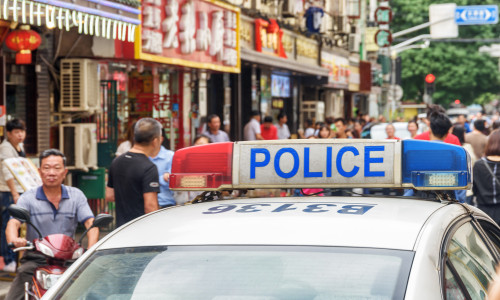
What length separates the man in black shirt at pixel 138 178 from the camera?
25.8 feet

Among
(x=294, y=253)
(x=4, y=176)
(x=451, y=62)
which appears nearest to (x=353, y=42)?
(x=451, y=62)

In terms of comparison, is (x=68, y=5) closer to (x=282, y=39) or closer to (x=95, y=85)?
(x=95, y=85)

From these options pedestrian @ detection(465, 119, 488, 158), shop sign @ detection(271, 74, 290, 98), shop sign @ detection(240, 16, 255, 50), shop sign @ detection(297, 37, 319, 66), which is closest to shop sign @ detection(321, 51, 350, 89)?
shop sign @ detection(297, 37, 319, 66)

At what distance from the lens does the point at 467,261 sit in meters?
4.08

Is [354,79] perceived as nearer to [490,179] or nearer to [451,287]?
[490,179]

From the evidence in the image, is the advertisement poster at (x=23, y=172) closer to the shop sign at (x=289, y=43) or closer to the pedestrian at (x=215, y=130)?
the pedestrian at (x=215, y=130)

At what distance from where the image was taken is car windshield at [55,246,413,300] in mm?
3414

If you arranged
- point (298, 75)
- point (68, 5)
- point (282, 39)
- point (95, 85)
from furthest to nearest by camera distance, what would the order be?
point (298, 75)
point (282, 39)
point (95, 85)
point (68, 5)

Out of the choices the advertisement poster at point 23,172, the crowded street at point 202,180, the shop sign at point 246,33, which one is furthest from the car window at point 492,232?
the shop sign at point 246,33

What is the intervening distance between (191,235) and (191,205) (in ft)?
2.37

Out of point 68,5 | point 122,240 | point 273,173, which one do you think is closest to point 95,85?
point 68,5

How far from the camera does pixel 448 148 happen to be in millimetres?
5035

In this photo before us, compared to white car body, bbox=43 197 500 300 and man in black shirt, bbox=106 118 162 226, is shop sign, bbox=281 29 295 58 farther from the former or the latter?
white car body, bbox=43 197 500 300

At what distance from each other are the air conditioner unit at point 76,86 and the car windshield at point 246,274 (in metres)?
10.6
